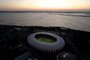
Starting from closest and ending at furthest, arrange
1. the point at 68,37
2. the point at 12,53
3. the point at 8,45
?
1. the point at 12,53
2. the point at 8,45
3. the point at 68,37

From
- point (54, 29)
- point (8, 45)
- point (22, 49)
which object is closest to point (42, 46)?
point (22, 49)

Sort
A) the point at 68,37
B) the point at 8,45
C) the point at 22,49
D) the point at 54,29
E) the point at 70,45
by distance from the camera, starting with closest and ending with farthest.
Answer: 1. the point at 22,49
2. the point at 8,45
3. the point at 70,45
4. the point at 68,37
5. the point at 54,29

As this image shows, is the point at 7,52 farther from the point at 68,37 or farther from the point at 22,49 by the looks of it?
the point at 68,37

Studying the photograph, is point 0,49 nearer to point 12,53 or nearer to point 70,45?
point 12,53

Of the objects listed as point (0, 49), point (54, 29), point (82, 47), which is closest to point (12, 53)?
point (0, 49)

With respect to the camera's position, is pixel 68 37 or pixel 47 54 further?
pixel 68 37

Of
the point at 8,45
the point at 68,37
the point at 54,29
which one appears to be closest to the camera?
the point at 8,45

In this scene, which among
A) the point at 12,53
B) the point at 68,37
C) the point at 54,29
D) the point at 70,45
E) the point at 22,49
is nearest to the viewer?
the point at 12,53

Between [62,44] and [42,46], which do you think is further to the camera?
[62,44]

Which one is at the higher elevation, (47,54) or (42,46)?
(42,46)
